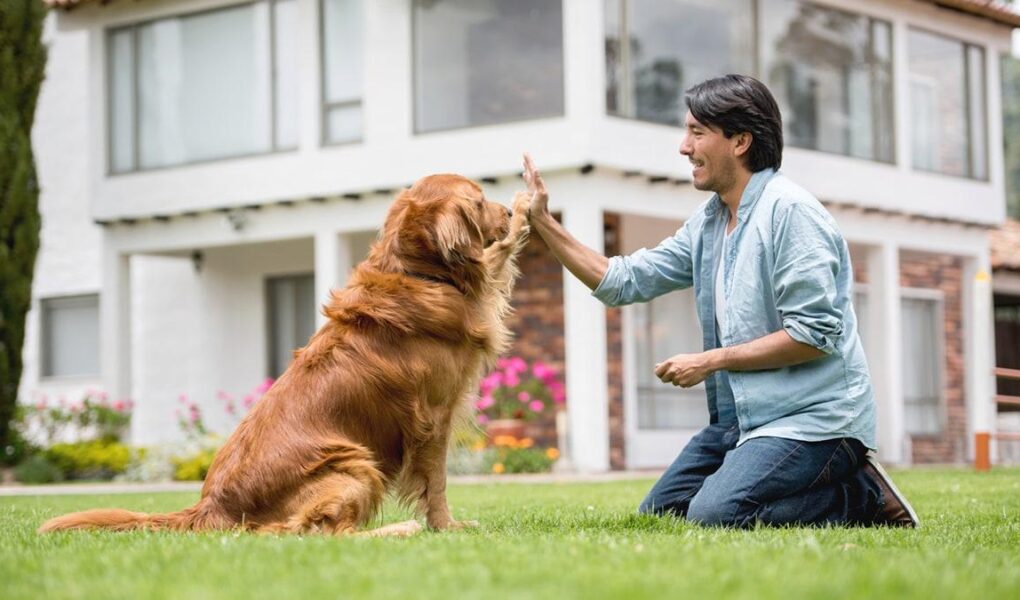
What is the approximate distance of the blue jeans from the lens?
5.50 meters

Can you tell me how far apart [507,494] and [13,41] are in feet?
30.2

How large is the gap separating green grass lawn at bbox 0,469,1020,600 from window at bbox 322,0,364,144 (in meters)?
10.5

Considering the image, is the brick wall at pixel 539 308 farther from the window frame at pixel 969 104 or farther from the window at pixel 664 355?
the window frame at pixel 969 104

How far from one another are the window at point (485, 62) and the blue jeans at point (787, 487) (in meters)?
9.19

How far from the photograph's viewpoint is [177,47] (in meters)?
17.3

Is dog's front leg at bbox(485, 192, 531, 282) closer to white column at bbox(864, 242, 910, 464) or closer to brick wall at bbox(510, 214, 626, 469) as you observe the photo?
brick wall at bbox(510, 214, 626, 469)

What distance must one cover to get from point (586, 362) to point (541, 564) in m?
10.0

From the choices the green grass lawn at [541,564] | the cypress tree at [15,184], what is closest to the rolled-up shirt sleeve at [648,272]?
the green grass lawn at [541,564]

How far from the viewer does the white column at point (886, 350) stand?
1672cm

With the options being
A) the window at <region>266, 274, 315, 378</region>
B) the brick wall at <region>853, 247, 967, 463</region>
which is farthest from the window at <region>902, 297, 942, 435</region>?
the window at <region>266, 274, 315, 378</region>

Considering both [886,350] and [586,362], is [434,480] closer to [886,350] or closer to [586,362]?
[586,362]

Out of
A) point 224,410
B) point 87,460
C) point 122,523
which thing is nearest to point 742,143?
point 122,523

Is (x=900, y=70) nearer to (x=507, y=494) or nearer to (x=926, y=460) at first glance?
(x=926, y=460)

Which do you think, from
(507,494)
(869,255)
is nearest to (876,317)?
(869,255)
